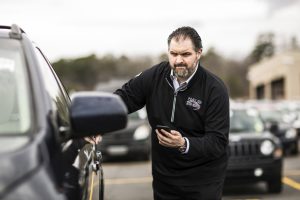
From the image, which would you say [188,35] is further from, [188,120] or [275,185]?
[275,185]

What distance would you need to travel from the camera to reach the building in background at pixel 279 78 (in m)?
62.6

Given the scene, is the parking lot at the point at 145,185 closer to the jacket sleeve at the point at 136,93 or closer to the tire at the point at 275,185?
the tire at the point at 275,185

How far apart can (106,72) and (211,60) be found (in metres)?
20.3

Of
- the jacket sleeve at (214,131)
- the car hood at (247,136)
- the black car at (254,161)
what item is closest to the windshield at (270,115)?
the car hood at (247,136)

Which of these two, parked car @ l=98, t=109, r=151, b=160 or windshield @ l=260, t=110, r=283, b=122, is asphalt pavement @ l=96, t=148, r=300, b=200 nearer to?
parked car @ l=98, t=109, r=151, b=160

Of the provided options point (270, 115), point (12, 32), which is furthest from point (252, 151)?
point (270, 115)

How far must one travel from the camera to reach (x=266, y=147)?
35.7 feet

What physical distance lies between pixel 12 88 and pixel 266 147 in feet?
27.9

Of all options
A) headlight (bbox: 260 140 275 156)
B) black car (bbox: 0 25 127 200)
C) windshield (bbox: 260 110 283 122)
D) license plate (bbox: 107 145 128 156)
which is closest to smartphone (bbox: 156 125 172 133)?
black car (bbox: 0 25 127 200)

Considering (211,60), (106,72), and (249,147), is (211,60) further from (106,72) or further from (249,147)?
(249,147)

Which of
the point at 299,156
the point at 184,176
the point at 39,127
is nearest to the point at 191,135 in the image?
the point at 184,176

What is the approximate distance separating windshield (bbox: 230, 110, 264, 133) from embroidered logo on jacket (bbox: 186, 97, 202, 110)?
24.3 ft

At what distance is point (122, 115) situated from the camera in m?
2.62

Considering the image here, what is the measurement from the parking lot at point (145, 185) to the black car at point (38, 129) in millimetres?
5056
